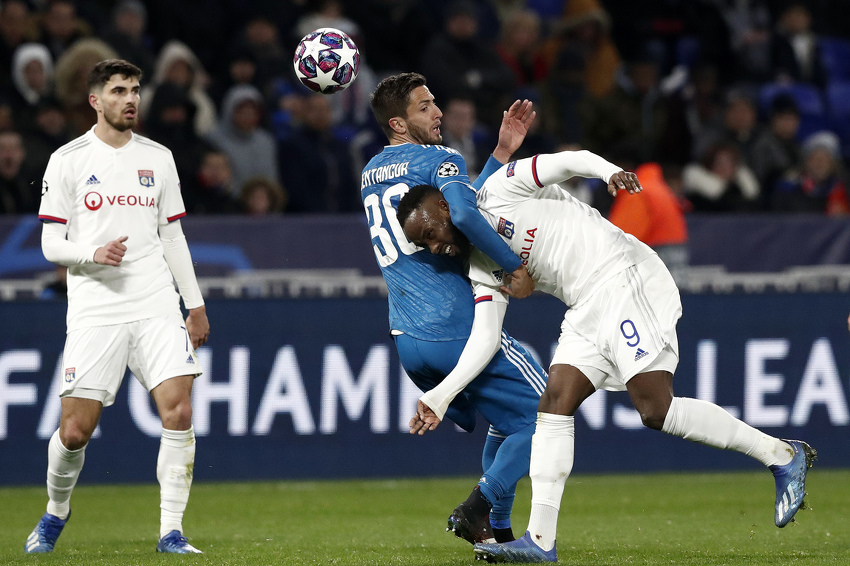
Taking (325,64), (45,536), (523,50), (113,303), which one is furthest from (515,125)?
(523,50)

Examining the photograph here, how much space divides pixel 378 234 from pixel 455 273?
0.42 m

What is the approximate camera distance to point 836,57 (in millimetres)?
16734

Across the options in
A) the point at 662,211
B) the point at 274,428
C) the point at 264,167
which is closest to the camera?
the point at 274,428

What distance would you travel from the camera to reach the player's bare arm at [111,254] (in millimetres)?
6234

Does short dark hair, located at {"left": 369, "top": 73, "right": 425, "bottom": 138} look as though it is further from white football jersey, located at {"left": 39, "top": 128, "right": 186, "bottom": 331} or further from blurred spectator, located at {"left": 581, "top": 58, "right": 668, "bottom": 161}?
blurred spectator, located at {"left": 581, "top": 58, "right": 668, "bottom": 161}

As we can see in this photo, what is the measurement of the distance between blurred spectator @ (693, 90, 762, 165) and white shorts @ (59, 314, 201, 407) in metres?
8.96

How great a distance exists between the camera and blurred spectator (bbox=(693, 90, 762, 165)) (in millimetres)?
14312

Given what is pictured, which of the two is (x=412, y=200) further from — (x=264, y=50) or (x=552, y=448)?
(x=264, y=50)

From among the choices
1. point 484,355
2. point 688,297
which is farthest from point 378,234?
point 688,297

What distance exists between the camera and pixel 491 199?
235 inches

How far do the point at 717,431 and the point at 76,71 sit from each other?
8533 millimetres

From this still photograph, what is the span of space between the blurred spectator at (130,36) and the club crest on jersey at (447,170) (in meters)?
7.88

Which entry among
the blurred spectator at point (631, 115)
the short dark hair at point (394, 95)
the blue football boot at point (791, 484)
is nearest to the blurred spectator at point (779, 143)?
the blurred spectator at point (631, 115)

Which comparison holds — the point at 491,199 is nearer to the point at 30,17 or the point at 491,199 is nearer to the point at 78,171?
the point at 78,171
